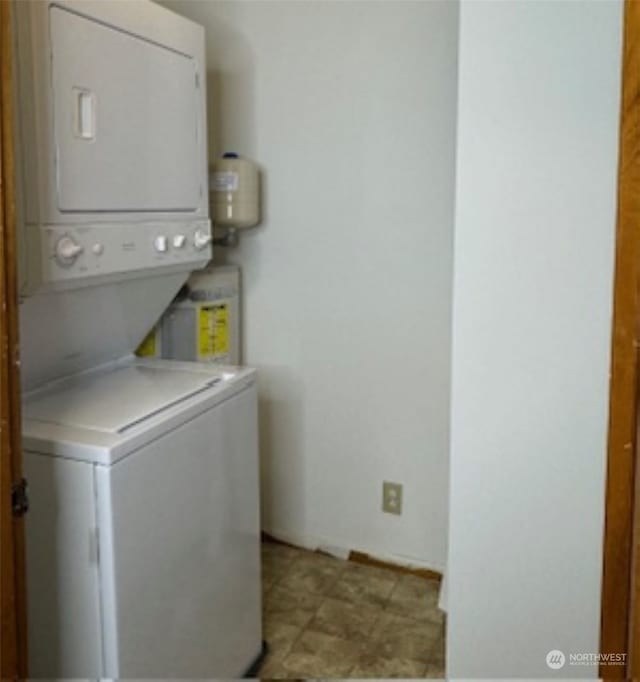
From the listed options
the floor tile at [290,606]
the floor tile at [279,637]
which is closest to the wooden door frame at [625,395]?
the floor tile at [279,637]

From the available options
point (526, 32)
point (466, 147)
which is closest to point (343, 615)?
point (466, 147)

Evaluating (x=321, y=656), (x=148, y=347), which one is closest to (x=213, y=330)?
(x=148, y=347)

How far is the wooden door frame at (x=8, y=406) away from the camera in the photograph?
3.44 feet

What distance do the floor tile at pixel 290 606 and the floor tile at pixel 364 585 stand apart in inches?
3.7

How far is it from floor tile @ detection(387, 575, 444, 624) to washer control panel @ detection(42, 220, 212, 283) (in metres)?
1.39

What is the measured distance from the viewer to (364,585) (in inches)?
108

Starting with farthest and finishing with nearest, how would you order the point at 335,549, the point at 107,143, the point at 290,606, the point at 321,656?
the point at 335,549 → the point at 290,606 → the point at 321,656 → the point at 107,143

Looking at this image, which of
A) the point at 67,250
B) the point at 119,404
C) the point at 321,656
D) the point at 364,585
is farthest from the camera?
the point at 364,585

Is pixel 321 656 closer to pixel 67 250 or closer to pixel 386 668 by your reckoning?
pixel 386 668

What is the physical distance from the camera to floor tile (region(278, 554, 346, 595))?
2.73 m

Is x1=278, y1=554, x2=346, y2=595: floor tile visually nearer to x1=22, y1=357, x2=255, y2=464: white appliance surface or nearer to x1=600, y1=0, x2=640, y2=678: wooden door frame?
x1=22, y1=357, x2=255, y2=464: white appliance surface

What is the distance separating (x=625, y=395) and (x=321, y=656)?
5.67 ft

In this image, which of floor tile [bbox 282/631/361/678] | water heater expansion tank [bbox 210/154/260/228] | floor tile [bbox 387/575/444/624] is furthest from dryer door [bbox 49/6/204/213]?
floor tile [bbox 387/575/444/624]

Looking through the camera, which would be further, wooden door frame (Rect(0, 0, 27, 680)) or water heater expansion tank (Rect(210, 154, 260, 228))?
water heater expansion tank (Rect(210, 154, 260, 228))
